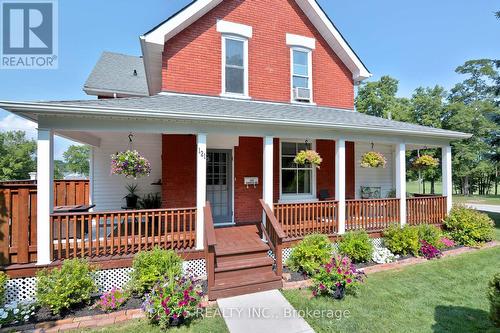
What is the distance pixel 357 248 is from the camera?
6711mm

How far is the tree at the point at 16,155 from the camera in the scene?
40250 millimetres

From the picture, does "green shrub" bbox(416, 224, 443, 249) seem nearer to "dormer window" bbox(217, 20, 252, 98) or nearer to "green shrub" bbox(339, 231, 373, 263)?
"green shrub" bbox(339, 231, 373, 263)

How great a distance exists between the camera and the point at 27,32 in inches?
333

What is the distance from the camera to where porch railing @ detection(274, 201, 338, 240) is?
6949mm

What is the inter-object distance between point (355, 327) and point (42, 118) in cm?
708

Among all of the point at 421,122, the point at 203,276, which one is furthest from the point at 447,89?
the point at 203,276

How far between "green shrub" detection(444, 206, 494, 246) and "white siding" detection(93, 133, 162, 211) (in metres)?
10.5

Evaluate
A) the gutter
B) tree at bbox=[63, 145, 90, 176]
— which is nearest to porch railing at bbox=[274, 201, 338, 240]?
the gutter

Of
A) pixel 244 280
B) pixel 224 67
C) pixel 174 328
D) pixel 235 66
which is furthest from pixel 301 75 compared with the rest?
pixel 174 328

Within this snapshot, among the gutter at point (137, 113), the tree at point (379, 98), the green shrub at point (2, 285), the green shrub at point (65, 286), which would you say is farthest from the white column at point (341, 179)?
the tree at point (379, 98)

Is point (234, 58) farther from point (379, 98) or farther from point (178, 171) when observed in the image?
point (379, 98)

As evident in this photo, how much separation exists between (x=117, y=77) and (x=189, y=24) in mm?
6929

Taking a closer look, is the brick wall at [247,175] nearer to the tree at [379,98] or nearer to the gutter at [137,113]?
the gutter at [137,113]

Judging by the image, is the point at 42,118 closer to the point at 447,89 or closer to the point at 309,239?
the point at 309,239
